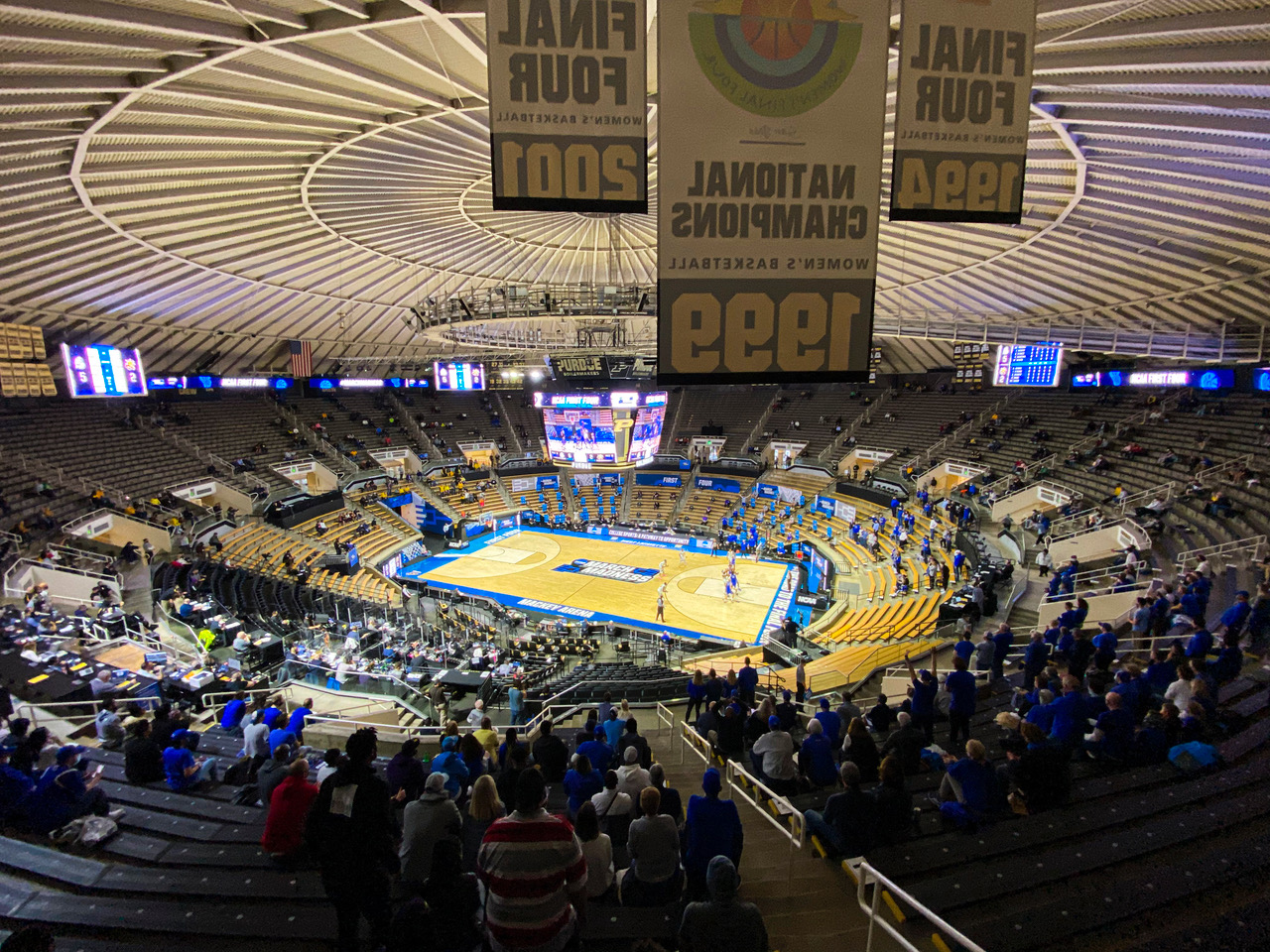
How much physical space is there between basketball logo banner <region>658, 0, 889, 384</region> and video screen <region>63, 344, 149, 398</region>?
23272mm

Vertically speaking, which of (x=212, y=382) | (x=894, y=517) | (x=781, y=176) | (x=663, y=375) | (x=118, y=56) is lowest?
(x=894, y=517)

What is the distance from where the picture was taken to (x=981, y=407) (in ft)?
111

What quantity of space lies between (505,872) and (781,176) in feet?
16.8

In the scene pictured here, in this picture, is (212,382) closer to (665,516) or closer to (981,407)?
(665,516)

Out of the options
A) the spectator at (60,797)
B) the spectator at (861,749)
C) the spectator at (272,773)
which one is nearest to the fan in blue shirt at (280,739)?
the spectator at (272,773)

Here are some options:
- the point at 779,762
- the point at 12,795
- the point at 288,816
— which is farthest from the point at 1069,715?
the point at 12,795

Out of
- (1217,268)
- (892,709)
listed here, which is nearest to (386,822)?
(892,709)

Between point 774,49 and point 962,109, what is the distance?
1677 mm

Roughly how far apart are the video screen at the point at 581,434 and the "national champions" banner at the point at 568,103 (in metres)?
22.1

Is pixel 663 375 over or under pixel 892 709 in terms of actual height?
over

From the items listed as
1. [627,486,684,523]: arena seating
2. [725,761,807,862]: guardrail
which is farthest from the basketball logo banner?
[627,486,684,523]: arena seating

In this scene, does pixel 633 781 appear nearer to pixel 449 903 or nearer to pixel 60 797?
pixel 449 903

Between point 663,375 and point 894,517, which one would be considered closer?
point 663,375

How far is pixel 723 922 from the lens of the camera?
9.53ft
